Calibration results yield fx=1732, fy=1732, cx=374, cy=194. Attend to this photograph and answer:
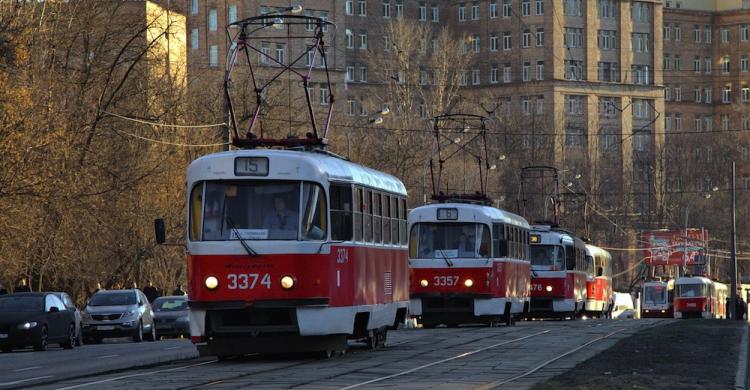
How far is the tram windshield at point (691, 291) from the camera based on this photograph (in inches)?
3787

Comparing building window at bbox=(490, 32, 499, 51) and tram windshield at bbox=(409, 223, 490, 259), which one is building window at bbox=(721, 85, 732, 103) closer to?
building window at bbox=(490, 32, 499, 51)

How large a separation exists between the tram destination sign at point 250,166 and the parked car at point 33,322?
15.0 meters

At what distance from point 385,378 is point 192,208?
16.3 feet

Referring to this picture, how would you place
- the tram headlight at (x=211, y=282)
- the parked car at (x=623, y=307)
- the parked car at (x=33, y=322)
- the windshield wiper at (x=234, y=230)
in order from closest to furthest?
the windshield wiper at (x=234, y=230)
the tram headlight at (x=211, y=282)
the parked car at (x=33, y=322)
the parked car at (x=623, y=307)

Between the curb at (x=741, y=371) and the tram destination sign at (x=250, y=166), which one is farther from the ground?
the tram destination sign at (x=250, y=166)

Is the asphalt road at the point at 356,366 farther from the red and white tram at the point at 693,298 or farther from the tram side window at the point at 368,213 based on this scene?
the red and white tram at the point at 693,298

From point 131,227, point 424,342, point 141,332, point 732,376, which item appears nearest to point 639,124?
point 131,227

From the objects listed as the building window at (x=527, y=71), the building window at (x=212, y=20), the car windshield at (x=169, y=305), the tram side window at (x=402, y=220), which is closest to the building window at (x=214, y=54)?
the building window at (x=212, y=20)

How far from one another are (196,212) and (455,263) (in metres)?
15.9

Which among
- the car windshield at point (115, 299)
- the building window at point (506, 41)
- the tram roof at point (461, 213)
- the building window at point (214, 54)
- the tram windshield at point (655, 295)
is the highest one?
the building window at point (506, 41)

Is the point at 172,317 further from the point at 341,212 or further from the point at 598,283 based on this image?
the point at 341,212

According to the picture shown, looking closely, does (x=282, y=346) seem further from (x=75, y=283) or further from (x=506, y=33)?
(x=506, y=33)

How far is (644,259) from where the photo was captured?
120688mm

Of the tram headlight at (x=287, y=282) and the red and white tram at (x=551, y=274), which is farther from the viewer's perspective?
the red and white tram at (x=551, y=274)
